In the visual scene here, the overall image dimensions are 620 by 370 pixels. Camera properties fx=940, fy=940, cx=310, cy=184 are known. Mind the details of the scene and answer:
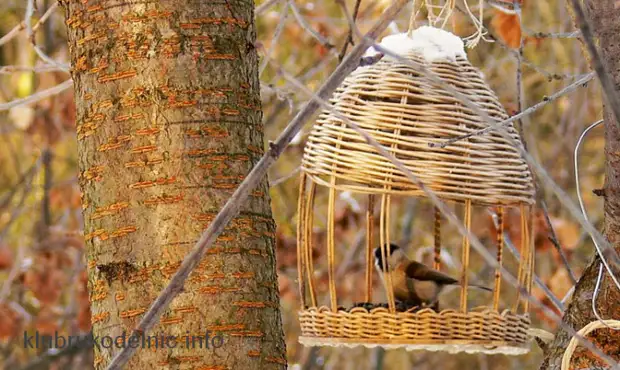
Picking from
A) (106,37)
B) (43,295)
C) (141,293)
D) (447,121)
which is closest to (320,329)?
(447,121)

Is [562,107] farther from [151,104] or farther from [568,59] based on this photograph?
[151,104]

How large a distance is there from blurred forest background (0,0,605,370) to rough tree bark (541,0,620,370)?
2242mm

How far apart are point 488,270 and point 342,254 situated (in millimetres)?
828

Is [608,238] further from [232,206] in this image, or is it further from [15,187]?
[15,187]

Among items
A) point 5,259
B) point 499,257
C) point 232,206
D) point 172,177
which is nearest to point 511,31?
point 499,257

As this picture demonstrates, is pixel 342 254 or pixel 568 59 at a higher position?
pixel 568 59

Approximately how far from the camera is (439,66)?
6.16ft

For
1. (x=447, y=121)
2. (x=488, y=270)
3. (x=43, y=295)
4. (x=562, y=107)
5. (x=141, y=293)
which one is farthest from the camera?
(x=562, y=107)

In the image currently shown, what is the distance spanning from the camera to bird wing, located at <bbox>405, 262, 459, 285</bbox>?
215 cm

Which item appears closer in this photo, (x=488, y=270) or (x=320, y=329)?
(x=320, y=329)

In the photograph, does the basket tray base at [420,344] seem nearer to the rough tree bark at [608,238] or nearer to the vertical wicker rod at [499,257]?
the vertical wicker rod at [499,257]

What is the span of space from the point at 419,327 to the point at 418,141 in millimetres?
367

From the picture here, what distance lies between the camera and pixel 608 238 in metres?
1.52

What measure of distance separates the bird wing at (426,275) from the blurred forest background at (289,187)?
1670mm
